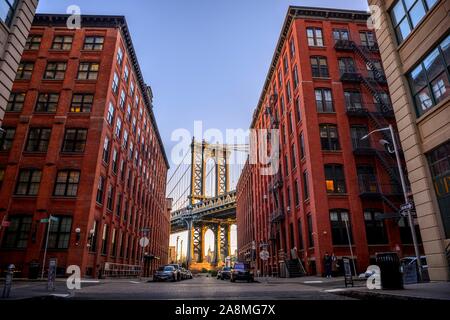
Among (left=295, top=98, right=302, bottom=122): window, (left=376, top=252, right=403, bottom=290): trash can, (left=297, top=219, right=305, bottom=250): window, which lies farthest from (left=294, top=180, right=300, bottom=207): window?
(left=376, top=252, right=403, bottom=290): trash can

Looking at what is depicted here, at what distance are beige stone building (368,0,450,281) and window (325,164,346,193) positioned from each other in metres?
13.2

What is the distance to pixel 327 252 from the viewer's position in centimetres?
2500

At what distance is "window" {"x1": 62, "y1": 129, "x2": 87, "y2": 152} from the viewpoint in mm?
27734

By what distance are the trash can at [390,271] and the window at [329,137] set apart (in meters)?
18.6

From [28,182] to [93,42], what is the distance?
51.3 ft

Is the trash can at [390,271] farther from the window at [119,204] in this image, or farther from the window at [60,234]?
the window at [119,204]

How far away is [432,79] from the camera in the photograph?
12836mm

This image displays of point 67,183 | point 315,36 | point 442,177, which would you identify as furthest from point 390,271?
point 315,36

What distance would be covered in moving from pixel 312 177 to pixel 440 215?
14888mm

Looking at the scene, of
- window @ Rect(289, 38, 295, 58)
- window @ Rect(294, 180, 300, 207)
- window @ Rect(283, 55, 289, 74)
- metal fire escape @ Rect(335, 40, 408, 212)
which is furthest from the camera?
window @ Rect(283, 55, 289, 74)

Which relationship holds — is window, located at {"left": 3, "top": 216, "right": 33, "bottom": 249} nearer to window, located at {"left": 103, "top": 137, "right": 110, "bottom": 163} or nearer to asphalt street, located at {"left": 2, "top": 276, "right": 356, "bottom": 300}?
window, located at {"left": 103, "top": 137, "right": 110, "bottom": 163}
